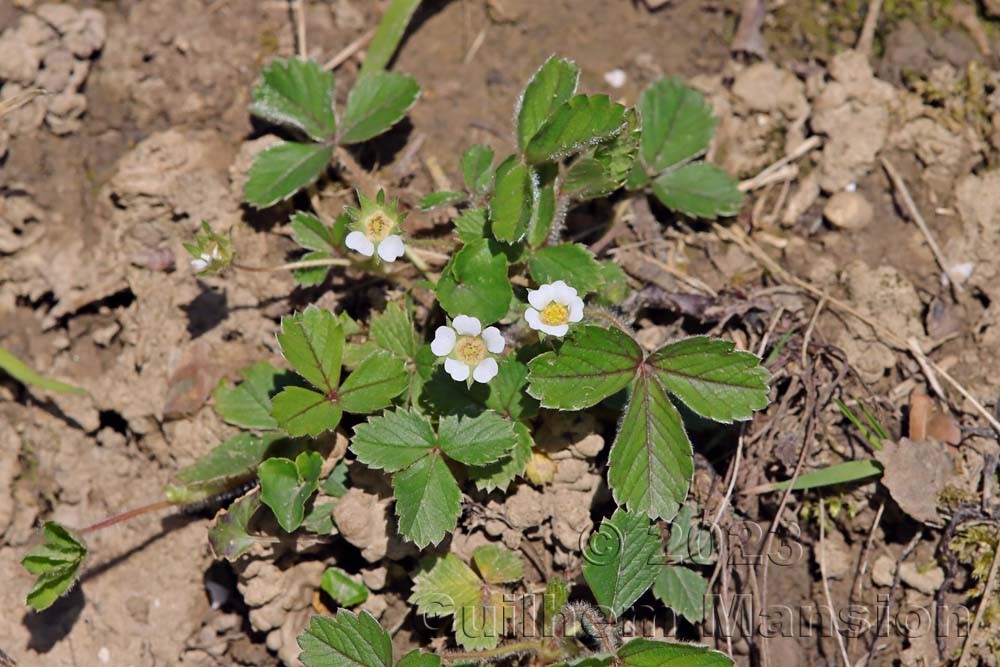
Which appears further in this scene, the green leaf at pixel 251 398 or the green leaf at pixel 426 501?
the green leaf at pixel 251 398

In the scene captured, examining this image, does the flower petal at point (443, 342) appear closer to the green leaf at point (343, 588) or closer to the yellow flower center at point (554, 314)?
the yellow flower center at point (554, 314)

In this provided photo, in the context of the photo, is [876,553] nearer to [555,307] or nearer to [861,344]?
[861,344]

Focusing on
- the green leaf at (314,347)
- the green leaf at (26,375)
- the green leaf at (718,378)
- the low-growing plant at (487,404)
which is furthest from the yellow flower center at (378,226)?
the green leaf at (26,375)

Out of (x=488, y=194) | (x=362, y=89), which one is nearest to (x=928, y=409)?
(x=488, y=194)

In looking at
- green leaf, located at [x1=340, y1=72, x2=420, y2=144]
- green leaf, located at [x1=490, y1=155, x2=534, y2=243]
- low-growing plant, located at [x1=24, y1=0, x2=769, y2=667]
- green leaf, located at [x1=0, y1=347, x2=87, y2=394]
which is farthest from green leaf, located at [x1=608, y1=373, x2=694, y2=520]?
green leaf, located at [x1=0, y1=347, x2=87, y2=394]

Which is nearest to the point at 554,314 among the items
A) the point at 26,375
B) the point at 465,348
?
the point at 465,348

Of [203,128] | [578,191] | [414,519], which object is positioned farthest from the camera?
[203,128]

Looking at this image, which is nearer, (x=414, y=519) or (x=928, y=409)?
(x=414, y=519)
